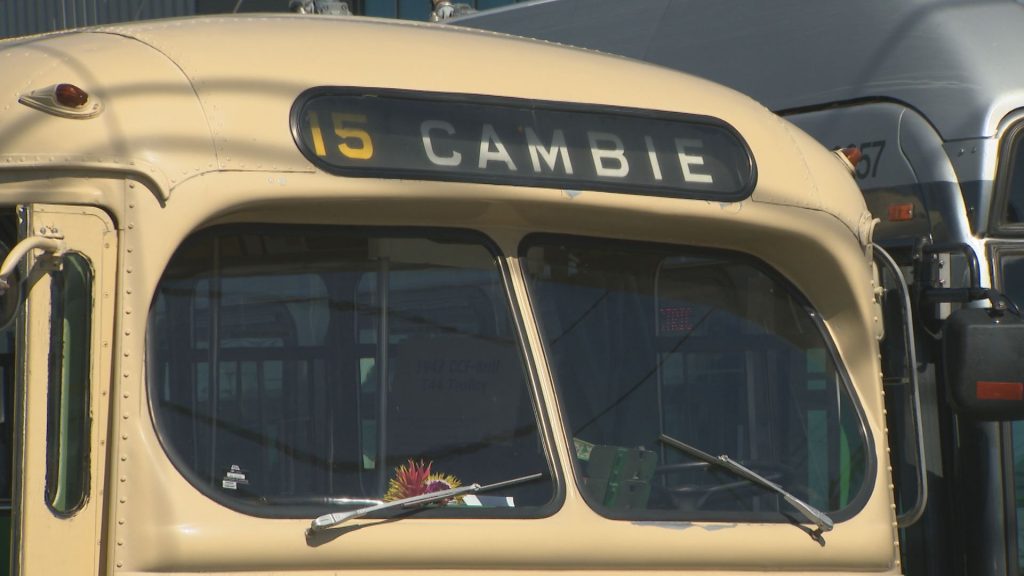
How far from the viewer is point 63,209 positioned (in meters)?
2.98

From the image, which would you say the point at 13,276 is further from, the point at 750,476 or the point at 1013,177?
the point at 1013,177

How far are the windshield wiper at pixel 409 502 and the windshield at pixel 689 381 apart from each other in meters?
0.19

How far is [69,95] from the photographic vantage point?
9.84ft

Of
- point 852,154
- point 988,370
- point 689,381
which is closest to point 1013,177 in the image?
point 852,154

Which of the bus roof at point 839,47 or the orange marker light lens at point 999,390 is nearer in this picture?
the orange marker light lens at point 999,390

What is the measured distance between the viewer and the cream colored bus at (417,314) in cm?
298

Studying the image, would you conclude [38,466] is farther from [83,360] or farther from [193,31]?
[193,31]

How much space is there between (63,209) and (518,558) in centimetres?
117

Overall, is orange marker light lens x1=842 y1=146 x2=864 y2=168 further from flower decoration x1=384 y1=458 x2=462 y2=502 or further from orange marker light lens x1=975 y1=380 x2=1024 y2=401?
flower decoration x1=384 y1=458 x2=462 y2=502

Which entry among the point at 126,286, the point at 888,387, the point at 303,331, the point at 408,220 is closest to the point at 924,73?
the point at 888,387

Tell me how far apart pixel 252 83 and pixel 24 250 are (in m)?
0.61

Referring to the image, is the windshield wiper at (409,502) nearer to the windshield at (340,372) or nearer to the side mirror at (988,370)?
the windshield at (340,372)

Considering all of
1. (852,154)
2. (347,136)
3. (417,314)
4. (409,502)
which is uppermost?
(852,154)

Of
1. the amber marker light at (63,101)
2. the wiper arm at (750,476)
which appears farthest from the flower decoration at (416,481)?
the amber marker light at (63,101)
